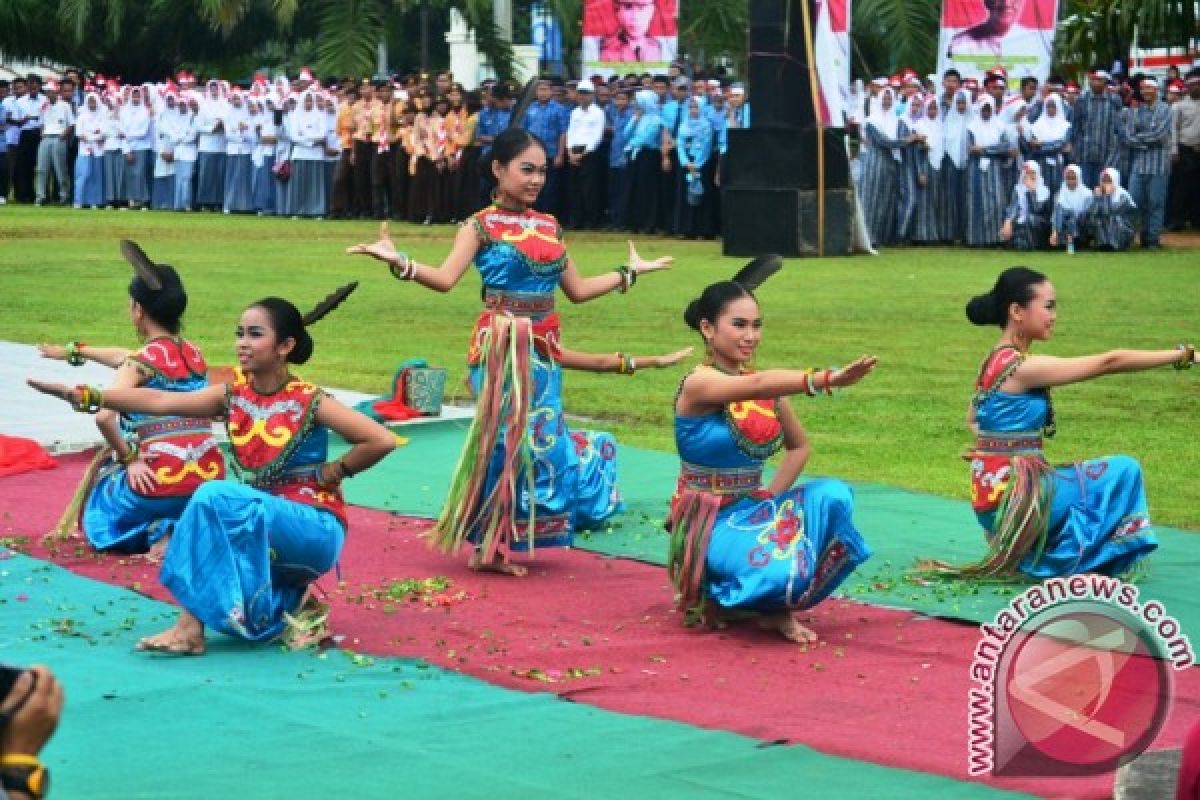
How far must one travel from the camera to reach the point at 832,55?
73.7ft

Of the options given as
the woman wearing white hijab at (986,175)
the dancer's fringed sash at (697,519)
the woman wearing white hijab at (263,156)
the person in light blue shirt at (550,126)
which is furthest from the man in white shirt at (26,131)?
the dancer's fringed sash at (697,519)

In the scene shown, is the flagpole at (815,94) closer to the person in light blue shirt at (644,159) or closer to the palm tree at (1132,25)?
the person in light blue shirt at (644,159)

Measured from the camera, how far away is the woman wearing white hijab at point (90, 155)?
32.9 metres

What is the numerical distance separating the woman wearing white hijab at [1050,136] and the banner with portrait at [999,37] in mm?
1122

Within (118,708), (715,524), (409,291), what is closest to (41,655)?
(118,708)

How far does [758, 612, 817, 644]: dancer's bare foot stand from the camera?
7.01m

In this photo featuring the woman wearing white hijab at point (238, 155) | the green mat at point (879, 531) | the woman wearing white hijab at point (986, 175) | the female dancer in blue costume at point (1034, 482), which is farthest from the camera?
the woman wearing white hijab at point (238, 155)

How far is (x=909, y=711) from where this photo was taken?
6.16 m

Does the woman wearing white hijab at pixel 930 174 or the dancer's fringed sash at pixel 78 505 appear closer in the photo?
the dancer's fringed sash at pixel 78 505

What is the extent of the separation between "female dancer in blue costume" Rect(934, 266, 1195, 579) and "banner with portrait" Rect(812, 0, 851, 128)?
14.4 meters

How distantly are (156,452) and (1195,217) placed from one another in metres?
20.2

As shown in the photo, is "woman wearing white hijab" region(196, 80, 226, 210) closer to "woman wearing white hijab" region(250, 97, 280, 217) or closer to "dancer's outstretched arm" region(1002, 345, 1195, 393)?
"woman wearing white hijab" region(250, 97, 280, 217)

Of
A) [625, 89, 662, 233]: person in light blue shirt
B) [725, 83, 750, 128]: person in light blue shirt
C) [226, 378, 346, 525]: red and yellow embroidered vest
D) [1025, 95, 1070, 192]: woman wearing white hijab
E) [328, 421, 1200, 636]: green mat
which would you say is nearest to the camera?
[226, 378, 346, 525]: red and yellow embroidered vest

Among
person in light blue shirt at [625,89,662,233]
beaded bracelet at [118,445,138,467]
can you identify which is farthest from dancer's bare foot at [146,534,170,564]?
person in light blue shirt at [625,89,662,233]
